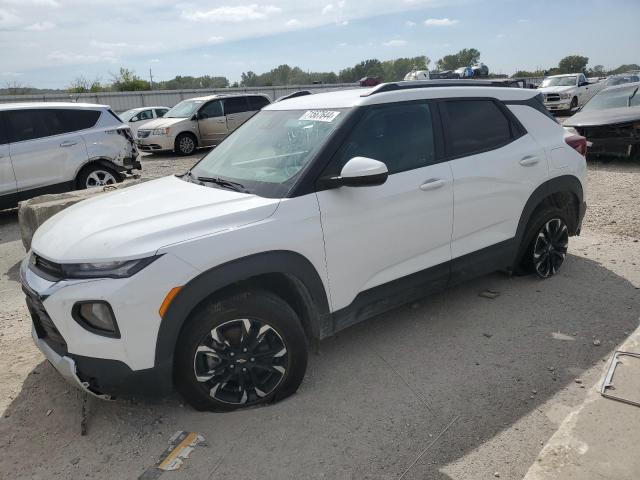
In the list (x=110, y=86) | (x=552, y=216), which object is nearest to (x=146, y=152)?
(x=552, y=216)

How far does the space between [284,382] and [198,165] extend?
6.15ft

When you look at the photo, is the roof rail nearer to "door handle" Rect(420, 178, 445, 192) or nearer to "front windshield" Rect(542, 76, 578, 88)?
"door handle" Rect(420, 178, 445, 192)

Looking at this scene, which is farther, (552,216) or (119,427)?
(552,216)

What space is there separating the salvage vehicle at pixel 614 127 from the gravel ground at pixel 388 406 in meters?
6.50

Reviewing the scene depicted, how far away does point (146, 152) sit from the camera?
52.0 ft

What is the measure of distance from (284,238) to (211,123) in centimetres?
1346

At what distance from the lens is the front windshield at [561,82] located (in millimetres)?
22098

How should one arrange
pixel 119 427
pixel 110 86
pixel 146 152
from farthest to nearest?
pixel 110 86, pixel 146 152, pixel 119 427

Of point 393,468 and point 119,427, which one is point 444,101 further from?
point 119,427

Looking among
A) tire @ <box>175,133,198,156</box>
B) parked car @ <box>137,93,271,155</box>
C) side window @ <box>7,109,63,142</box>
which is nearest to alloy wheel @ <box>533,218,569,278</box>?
side window @ <box>7,109,63,142</box>

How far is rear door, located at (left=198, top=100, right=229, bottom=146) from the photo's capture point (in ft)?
50.6

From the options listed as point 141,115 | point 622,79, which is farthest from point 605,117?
point 141,115

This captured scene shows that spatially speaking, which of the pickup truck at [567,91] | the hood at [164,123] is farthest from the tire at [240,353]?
the pickup truck at [567,91]

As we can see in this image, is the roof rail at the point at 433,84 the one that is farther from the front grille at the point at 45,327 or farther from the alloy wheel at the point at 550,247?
the front grille at the point at 45,327
